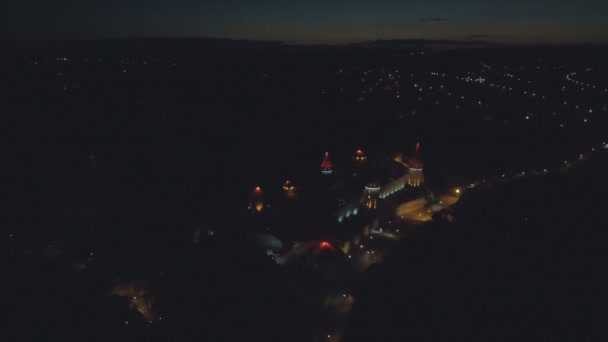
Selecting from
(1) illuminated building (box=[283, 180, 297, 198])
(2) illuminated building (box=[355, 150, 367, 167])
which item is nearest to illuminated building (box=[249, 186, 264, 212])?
(1) illuminated building (box=[283, 180, 297, 198])

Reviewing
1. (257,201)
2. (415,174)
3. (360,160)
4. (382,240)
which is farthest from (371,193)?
(257,201)

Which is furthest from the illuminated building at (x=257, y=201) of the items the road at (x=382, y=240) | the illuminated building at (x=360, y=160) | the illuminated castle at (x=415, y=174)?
the illuminated castle at (x=415, y=174)

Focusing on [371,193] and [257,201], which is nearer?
[257,201]

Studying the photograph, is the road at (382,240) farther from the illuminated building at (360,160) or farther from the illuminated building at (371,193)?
the illuminated building at (360,160)

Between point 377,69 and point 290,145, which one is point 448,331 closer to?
point 290,145

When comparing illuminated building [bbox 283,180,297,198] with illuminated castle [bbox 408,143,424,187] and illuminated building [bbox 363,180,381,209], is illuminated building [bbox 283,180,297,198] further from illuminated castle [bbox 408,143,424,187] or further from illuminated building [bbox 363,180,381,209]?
illuminated castle [bbox 408,143,424,187]

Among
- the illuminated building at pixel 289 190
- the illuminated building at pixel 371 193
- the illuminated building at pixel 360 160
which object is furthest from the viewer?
the illuminated building at pixel 360 160

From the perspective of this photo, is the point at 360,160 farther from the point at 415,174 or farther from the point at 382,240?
the point at 382,240

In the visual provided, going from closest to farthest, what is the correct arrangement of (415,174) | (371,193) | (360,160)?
(371,193), (415,174), (360,160)


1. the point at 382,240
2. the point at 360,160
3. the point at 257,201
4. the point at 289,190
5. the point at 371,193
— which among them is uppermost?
the point at 360,160

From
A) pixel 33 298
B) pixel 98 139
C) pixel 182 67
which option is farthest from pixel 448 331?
pixel 182 67

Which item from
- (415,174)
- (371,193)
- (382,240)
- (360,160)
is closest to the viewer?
(382,240)
